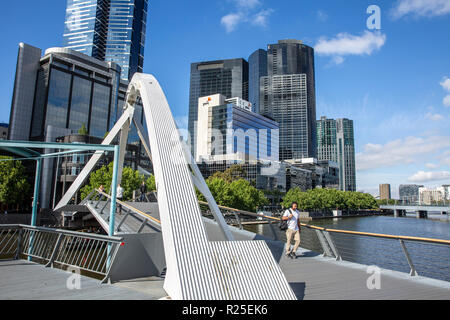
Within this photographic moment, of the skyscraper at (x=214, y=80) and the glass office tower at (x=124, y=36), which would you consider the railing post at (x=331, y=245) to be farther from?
the skyscraper at (x=214, y=80)

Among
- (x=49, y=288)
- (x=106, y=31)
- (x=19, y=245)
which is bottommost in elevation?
(x=49, y=288)

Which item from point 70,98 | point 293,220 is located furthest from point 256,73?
point 293,220

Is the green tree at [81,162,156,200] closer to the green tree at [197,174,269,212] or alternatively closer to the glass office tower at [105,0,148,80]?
the green tree at [197,174,269,212]

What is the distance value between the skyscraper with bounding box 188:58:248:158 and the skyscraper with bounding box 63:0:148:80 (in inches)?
1499

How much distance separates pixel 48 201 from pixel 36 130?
21421mm

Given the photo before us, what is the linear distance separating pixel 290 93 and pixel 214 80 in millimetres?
41159

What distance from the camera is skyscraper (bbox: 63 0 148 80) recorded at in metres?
111

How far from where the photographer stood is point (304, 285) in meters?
6.04

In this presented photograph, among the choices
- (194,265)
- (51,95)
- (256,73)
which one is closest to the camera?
(194,265)

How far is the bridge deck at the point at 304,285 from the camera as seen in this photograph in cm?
531

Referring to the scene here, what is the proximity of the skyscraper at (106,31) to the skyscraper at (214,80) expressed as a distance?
38.1m

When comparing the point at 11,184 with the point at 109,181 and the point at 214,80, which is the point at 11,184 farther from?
the point at 214,80

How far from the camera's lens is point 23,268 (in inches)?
305

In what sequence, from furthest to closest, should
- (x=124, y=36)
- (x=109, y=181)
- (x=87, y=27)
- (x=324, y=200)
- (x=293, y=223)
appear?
(x=124, y=36), (x=87, y=27), (x=324, y=200), (x=109, y=181), (x=293, y=223)
